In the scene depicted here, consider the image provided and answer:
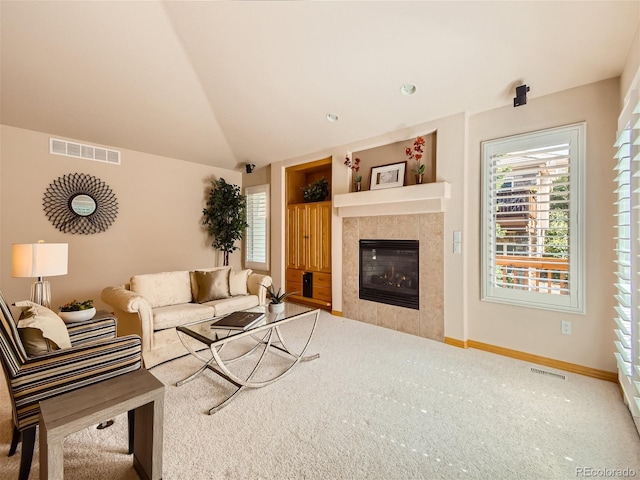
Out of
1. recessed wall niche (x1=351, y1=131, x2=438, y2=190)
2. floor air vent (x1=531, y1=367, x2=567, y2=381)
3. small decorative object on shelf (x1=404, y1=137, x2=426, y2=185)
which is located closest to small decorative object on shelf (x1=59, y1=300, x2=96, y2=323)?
recessed wall niche (x1=351, y1=131, x2=438, y2=190)

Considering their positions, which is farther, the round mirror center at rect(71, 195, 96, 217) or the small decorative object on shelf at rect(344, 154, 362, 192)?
the small decorative object on shelf at rect(344, 154, 362, 192)

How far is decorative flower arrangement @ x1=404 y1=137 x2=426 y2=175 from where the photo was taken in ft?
11.9

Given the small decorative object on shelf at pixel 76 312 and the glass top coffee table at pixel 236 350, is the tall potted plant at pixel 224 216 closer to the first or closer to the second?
the glass top coffee table at pixel 236 350

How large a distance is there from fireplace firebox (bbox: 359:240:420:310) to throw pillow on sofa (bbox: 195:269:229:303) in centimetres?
195

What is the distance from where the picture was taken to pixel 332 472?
155cm

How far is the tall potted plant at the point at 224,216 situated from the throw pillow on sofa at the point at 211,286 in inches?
69.0

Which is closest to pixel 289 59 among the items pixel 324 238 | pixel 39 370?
pixel 324 238

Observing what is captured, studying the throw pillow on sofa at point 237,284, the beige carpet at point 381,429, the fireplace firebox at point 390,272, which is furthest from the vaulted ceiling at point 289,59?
the beige carpet at point 381,429

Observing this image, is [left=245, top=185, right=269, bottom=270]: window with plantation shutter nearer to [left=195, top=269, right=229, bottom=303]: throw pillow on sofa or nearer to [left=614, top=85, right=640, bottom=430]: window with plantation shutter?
[left=195, top=269, right=229, bottom=303]: throw pillow on sofa

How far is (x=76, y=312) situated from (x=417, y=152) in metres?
3.95

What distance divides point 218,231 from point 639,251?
5.38 m

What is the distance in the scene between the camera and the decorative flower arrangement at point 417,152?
11.9 feet

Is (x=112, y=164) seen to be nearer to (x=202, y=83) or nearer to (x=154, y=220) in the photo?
(x=154, y=220)

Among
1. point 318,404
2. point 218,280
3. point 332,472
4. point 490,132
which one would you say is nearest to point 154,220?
point 218,280
